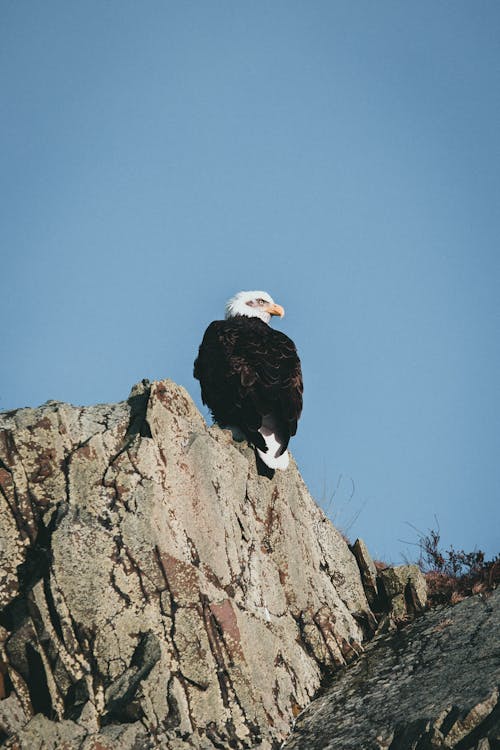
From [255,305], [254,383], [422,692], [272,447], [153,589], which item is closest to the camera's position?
[422,692]

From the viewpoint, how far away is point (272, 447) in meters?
10.6

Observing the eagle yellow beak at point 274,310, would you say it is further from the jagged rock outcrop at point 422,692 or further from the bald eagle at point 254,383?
the jagged rock outcrop at point 422,692

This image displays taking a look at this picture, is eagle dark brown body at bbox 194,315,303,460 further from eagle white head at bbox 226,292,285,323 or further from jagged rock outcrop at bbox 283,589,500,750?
jagged rock outcrop at bbox 283,589,500,750

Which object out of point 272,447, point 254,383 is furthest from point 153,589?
point 254,383

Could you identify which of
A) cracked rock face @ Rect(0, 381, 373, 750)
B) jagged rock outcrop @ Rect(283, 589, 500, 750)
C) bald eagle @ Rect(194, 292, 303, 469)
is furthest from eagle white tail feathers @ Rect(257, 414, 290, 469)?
jagged rock outcrop @ Rect(283, 589, 500, 750)

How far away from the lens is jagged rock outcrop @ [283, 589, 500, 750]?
22.2 feet

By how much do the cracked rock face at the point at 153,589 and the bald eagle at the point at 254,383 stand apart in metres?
0.43

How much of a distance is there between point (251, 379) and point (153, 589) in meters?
3.45

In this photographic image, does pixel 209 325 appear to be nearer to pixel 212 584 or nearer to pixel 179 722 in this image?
pixel 212 584

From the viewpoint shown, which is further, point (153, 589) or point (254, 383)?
point (254, 383)

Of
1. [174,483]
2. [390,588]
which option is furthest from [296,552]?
[174,483]

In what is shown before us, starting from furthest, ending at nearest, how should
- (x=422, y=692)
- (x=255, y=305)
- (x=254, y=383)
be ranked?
(x=255, y=305) < (x=254, y=383) < (x=422, y=692)

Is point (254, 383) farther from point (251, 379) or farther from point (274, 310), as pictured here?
point (274, 310)

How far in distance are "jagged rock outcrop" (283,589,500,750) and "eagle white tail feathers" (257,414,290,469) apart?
7.54 feet
